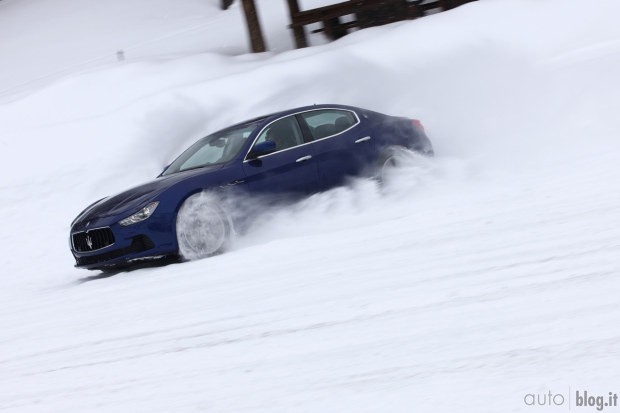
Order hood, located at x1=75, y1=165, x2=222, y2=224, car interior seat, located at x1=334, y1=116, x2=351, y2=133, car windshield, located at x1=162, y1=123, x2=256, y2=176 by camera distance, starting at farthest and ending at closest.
→ car interior seat, located at x1=334, y1=116, x2=351, y2=133, car windshield, located at x1=162, y1=123, x2=256, y2=176, hood, located at x1=75, y1=165, x2=222, y2=224

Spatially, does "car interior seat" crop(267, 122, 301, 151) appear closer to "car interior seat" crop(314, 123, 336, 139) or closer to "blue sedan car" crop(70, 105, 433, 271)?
"blue sedan car" crop(70, 105, 433, 271)

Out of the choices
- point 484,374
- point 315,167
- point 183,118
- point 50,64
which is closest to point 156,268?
point 315,167

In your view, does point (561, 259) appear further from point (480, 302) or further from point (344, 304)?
point (344, 304)

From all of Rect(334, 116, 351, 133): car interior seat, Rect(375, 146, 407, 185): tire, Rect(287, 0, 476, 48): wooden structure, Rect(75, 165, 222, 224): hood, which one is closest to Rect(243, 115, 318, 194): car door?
Rect(75, 165, 222, 224): hood

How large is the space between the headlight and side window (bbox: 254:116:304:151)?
61.4 inches

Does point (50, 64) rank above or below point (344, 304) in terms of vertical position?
above

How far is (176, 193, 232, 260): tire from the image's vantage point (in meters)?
8.39

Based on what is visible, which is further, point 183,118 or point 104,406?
point 183,118

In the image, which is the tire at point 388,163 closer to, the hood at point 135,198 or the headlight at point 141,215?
the hood at point 135,198

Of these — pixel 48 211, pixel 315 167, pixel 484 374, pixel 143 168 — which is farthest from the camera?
pixel 143 168

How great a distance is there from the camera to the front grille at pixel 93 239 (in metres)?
8.57

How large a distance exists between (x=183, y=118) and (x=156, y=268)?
702 cm

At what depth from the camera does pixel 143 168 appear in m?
14.0

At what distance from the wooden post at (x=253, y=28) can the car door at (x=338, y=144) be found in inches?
386
